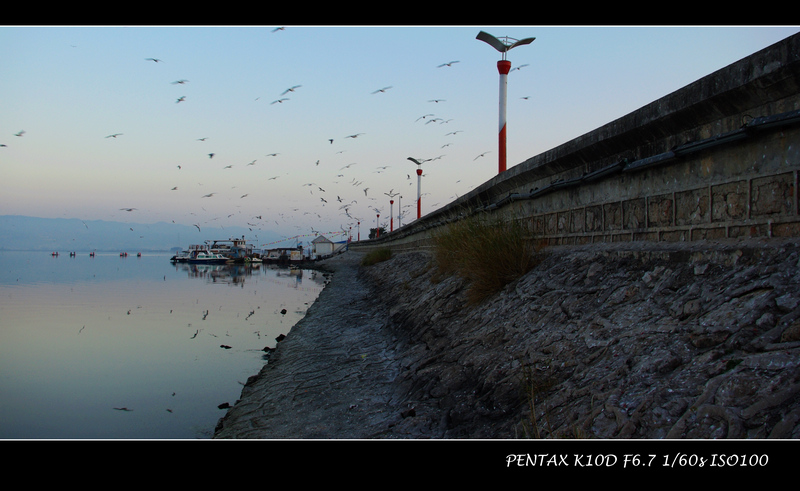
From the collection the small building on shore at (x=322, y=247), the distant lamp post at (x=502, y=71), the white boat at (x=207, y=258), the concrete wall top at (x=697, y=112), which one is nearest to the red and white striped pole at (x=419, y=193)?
the distant lamp post at (x=502, y=71)

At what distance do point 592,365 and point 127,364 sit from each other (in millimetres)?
11634

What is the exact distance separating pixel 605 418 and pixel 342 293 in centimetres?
1812

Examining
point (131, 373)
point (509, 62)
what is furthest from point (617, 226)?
point (131, 373)

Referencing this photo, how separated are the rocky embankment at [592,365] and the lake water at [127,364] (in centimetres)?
206

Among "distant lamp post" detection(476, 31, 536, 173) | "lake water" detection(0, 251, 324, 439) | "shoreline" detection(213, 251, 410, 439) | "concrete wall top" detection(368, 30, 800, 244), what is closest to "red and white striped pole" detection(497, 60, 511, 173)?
"distant lamp post" detection(476, 31, 536, 173)

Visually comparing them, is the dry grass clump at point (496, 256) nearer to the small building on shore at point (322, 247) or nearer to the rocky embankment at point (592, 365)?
the rocky embankment at point (592, 365)

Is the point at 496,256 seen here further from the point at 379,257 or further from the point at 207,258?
the point at 207,258

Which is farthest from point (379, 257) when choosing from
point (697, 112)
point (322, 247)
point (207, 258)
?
point (322, 247)

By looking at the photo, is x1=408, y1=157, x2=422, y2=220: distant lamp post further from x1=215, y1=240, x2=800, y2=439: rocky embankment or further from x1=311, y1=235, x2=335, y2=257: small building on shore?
x1=311, y1=235, x2=335, y2=257: small building on shore

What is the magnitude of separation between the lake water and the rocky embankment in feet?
6.77

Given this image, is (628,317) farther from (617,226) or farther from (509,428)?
(617,226)

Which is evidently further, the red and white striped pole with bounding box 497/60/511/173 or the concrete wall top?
the red and white striped pole with bounding box 497/60/511/173

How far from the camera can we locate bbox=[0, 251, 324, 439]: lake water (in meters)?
8.29

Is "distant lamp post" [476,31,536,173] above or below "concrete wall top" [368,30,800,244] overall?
above
